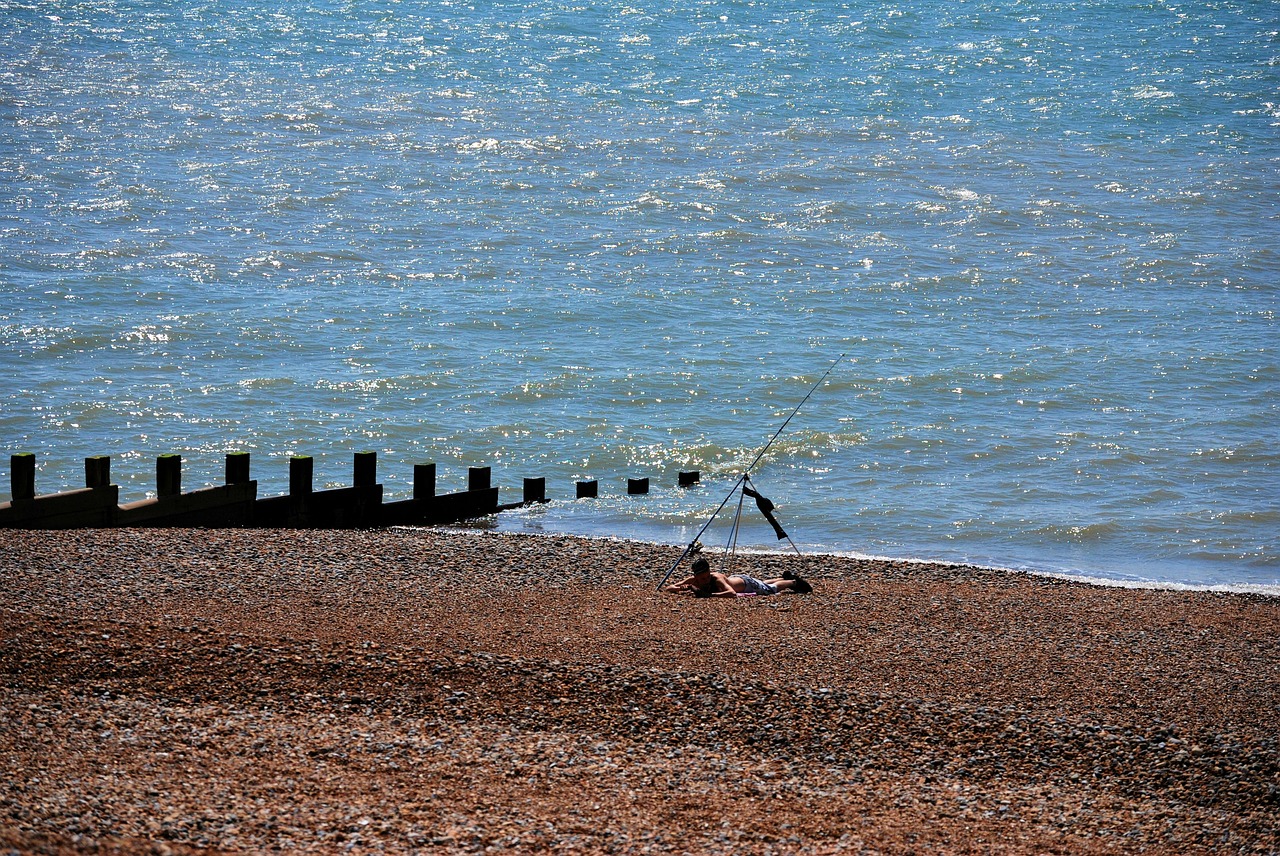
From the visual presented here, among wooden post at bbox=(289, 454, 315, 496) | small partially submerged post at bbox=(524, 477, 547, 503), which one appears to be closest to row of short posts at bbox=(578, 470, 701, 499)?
small partially submerged post at bbox=(524, 477, 547, 503)

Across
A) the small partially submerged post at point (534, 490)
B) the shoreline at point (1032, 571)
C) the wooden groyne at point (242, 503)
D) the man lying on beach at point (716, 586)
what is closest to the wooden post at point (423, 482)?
the wooden groyne at point (242, 503)

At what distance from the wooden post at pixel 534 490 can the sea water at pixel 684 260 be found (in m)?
0.42

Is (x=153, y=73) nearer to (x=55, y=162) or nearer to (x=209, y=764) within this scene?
(x=55, y=162)

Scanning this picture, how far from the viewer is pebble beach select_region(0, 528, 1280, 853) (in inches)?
307

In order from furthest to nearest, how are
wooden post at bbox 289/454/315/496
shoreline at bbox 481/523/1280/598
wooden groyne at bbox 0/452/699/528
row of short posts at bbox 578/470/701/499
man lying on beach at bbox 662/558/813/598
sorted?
row of short posts at bbox 578/470/701/499 < wooden post at bbox 289/454/315/496 < shoreline at bbox 481/523/1280/598 < wooden groyne at bbox 0/452/699/528 < man lying on beach at bbox 662/558/813/598

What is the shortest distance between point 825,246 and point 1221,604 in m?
22.3

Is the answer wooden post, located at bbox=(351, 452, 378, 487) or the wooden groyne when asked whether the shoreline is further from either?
wooden post, located at bbox=(351, 452, 378, 487)

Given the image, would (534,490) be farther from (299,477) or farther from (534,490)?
(299,477)

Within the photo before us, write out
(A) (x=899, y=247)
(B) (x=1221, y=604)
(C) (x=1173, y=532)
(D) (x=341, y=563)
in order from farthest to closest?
(A) (x=899, y=247)
(C) (x=1173, y=532)
(B) (x=1221, y=604)
(D) (x=341, y=563)

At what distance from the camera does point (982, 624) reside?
1226cm

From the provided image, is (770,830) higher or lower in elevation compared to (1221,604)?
higher

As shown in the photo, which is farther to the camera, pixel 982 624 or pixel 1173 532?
pixel 1173 532

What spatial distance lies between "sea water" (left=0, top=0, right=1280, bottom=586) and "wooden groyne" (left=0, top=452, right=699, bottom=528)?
32.7 inches

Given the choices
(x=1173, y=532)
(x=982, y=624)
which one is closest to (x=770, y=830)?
(x=982, y=624)
